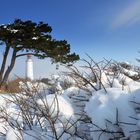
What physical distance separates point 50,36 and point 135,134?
69.7 feet

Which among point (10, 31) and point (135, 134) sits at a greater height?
point (10, 31)

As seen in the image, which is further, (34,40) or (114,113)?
(34,40)

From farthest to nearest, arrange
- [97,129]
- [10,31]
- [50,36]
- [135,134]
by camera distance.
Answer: [50,36], [10,31], [97,129], [135,134]

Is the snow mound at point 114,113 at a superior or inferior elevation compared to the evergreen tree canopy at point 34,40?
inferior

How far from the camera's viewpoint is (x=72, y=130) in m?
2.32

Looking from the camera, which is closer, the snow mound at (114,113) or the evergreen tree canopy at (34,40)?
the snow mound at (114,113)

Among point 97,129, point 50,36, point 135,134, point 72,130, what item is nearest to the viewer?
point 135,134

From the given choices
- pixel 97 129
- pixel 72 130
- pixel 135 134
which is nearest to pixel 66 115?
pixel 72 130

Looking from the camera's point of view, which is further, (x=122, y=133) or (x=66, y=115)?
(x=66, y=115)

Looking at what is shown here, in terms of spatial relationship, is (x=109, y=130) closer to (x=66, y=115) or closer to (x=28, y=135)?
(x=66, y=115)

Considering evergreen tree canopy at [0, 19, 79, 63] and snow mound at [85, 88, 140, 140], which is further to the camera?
evergreen tree canopy at [0, 19, 79, 63]

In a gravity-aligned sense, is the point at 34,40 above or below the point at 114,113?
above

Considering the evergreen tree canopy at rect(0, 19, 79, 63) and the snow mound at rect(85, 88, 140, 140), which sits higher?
the evergreen tree canopy at rect(0, 19, 79, 63)

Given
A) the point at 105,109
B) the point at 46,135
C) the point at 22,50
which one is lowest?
the point at 46,135
